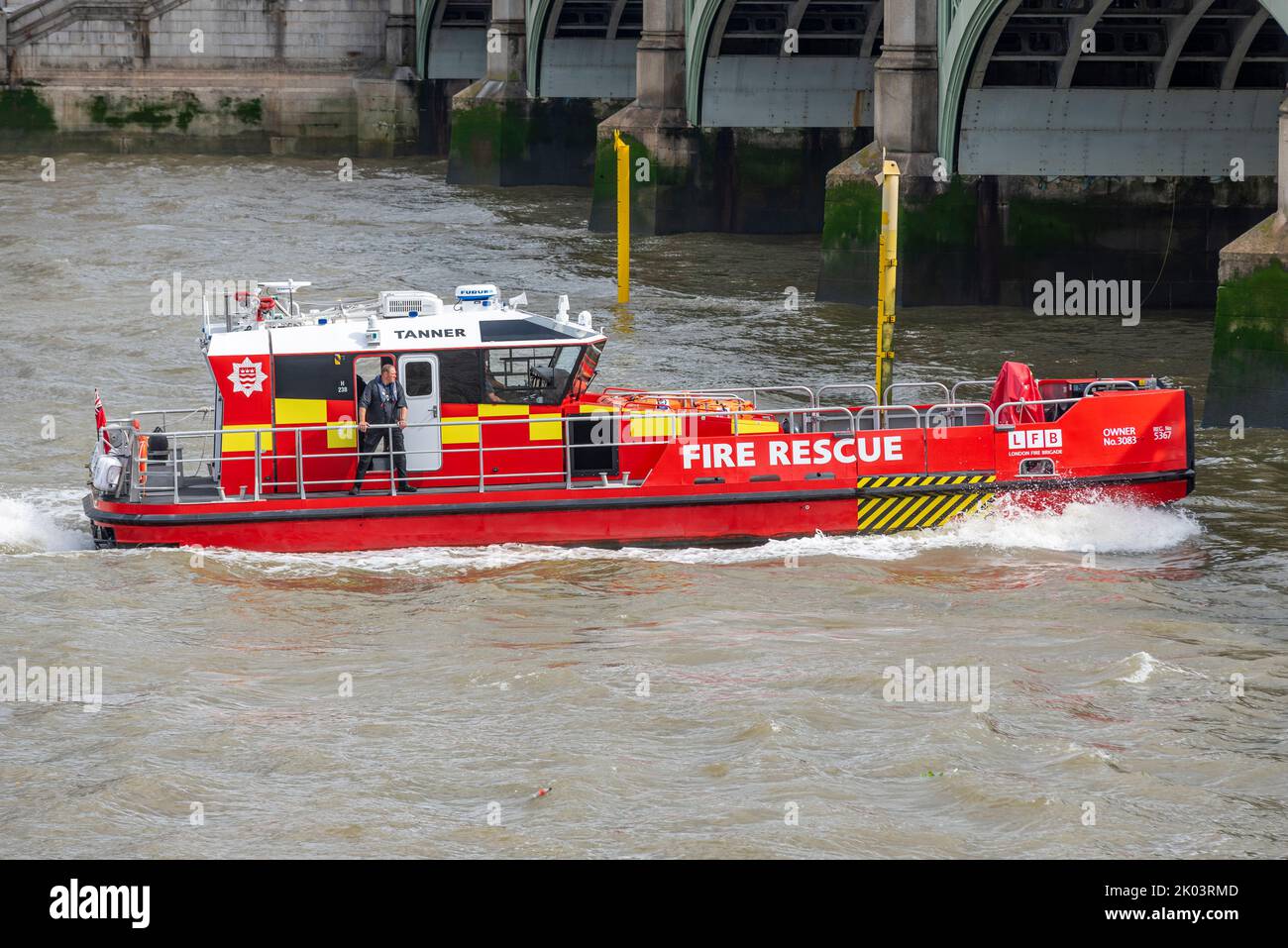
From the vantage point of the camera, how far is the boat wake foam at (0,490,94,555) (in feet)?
58.7

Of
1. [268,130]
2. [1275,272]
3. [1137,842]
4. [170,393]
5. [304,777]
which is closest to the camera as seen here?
[1137,842]

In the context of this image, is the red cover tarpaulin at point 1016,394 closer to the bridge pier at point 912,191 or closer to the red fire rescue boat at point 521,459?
the red fire rescue boat at point 521,459

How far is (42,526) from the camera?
60.0 ft

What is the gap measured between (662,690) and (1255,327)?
10919 mm

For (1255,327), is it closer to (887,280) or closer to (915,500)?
(887,280)

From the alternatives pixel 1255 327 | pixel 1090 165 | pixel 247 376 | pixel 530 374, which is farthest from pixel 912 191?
pixel 247 376

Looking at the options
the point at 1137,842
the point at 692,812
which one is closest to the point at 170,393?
the point at 692,812

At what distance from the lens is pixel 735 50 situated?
41125 mm

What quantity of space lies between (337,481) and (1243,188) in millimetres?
19017

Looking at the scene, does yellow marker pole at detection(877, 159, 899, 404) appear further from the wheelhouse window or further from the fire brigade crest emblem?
the fire brigade crest emblem

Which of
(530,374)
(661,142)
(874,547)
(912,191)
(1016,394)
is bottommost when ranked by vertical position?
(874,547)

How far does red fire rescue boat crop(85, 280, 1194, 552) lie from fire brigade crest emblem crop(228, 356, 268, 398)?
0.01 m

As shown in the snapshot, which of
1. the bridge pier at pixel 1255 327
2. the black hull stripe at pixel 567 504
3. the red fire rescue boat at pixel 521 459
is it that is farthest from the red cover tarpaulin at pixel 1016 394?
the bridge pier at pixel 1255 327

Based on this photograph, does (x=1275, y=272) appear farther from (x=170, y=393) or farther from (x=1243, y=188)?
(x=170, y=393)
